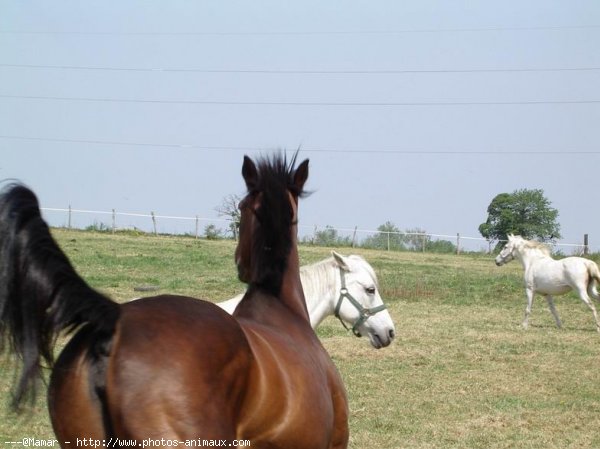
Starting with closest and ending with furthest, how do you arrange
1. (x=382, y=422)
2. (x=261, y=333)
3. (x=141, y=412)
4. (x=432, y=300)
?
1. (x=141, y=412)
2. (x=261, y=333)
3. (x=382, y=422)
4. (x=432, y=300)

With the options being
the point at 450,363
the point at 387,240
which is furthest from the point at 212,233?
the point at 450,363

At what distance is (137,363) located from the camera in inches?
108

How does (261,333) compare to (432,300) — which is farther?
(432,300)

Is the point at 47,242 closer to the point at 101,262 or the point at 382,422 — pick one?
the point at 382,422

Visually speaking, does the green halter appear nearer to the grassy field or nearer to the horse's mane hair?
the grassy field

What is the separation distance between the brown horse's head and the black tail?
1.23 meters

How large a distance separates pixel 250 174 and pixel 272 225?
0.34 metres

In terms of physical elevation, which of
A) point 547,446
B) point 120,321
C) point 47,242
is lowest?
point 547,446

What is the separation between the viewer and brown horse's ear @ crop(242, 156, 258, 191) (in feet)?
13.7

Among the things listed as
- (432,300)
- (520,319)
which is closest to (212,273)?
(432,300)

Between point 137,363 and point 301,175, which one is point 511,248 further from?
point 137,363

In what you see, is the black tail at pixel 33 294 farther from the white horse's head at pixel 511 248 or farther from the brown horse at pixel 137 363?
the white horse's head at pixel 511 248

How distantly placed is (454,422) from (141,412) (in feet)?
18.1

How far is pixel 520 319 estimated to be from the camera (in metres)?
17.1
